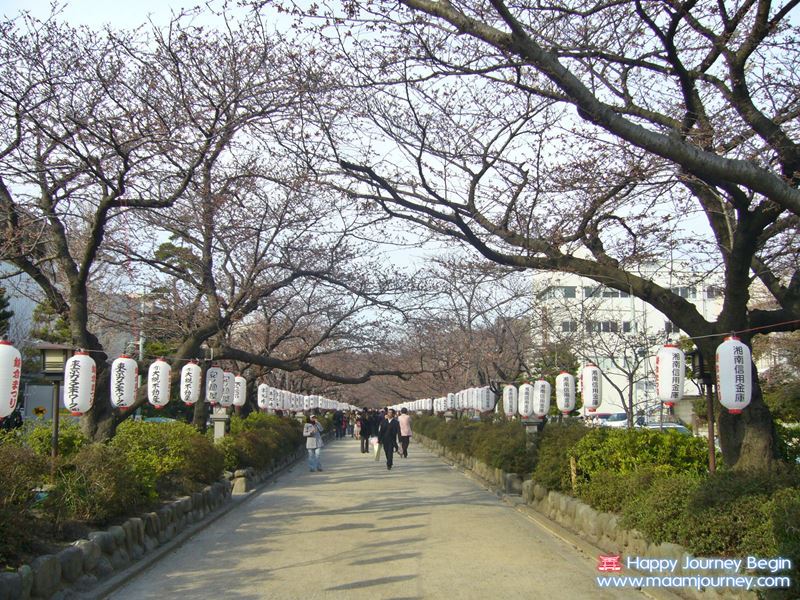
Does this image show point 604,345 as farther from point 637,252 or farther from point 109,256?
point 109,256

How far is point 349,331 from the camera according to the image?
73.9 ft

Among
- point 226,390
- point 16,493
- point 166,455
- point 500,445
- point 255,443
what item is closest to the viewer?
point 16,493

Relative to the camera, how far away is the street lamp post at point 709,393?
9.16 meters

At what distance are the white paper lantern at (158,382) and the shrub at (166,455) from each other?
0.49 meters

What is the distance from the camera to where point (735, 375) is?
28.0ft

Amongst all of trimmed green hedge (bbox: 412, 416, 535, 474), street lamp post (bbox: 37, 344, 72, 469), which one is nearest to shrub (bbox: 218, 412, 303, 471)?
street lamp post (bbox: 37, 344, 72, 469)

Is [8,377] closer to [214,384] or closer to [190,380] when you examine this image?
[190,380]

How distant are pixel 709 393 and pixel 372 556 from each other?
15.3 feet

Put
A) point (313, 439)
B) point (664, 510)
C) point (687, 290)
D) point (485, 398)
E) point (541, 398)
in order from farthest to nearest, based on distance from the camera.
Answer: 1. point (687, 290)
2. point (485, 398)
3. point (313, 439)
4. point (541, 398)
5. point (664, 510)

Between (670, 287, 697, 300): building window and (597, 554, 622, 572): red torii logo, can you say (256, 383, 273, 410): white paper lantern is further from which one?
(597, 554, 622, 572): red torii logo

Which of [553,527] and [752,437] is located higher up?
[752,437]

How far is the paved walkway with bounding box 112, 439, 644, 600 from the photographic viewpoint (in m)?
7.50

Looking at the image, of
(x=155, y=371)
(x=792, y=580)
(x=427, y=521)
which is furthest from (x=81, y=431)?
(x=792, y=580)

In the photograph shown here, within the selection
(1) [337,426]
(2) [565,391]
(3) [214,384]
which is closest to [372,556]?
(2) [565,391]
